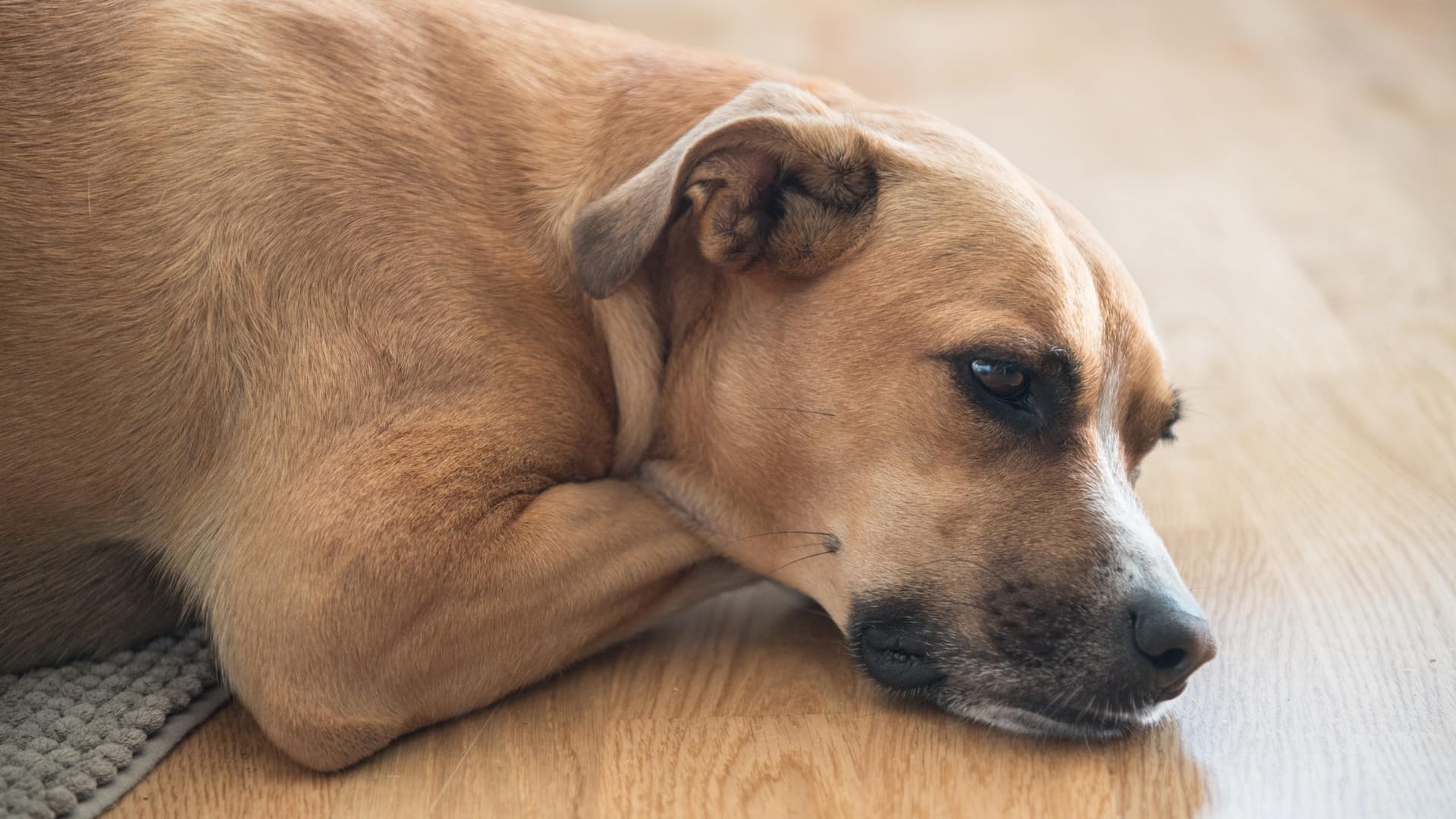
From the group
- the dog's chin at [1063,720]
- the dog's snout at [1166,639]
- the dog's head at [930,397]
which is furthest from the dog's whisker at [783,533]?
the dog's snout at [1166,639]

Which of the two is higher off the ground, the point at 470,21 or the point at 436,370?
the point at 470,21

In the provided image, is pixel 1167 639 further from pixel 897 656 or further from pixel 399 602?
pixel 399 602

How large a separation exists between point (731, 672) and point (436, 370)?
680 mm

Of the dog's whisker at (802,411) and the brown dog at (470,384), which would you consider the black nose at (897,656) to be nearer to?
the brown dog at (470,384)

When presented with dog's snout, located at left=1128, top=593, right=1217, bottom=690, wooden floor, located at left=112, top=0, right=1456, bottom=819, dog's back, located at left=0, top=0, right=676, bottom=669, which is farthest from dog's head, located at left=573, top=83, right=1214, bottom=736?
dog's back, located at left=0, top=0, right=676, bottom=669

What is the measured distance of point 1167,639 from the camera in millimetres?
1732

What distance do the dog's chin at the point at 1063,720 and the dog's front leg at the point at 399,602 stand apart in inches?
23.1

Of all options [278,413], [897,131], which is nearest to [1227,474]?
[897,131]

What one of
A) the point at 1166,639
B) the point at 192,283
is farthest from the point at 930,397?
the point at 192,283

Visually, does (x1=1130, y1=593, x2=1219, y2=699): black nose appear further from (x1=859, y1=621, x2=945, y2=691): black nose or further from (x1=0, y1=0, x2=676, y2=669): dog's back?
(x1=0, y1=0, x2=676, y2=669): dog's back

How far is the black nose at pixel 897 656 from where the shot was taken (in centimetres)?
189

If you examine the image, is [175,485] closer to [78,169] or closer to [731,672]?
[78,169]

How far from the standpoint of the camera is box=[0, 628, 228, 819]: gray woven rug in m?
1.78

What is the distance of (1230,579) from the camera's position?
2.31 m
